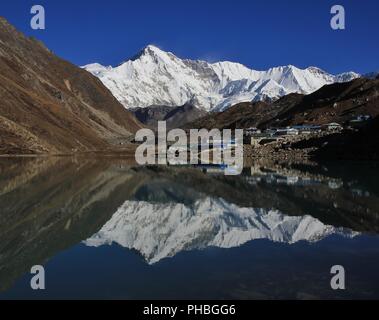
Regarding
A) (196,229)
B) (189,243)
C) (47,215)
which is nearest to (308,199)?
(196,229)

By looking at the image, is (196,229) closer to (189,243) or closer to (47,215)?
(189,243)

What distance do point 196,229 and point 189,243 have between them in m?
4.52

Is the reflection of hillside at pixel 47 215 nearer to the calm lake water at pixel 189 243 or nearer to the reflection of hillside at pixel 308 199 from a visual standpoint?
the calm lake water at pixel 189 243

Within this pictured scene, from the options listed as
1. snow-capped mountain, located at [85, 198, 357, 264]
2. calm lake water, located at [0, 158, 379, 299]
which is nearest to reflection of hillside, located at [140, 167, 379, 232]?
calm lake water, located at [0, 158, 379, 299]

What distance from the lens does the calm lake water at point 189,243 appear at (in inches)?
688

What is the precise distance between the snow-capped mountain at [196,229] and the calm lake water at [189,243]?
7 centimetres

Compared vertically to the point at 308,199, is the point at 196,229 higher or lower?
lower

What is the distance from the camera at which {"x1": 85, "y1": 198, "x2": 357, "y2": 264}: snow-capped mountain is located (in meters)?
25.8

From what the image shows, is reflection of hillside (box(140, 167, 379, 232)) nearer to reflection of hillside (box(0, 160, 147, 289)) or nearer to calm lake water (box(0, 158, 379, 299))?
calm lake water (box(0, 158, 379, 299))

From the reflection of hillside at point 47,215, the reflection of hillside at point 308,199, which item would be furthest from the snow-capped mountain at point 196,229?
the reflection of hillside at point 308,199

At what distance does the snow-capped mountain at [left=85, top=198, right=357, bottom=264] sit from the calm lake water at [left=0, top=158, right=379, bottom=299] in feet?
0.22

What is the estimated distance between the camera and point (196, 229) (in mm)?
30172
